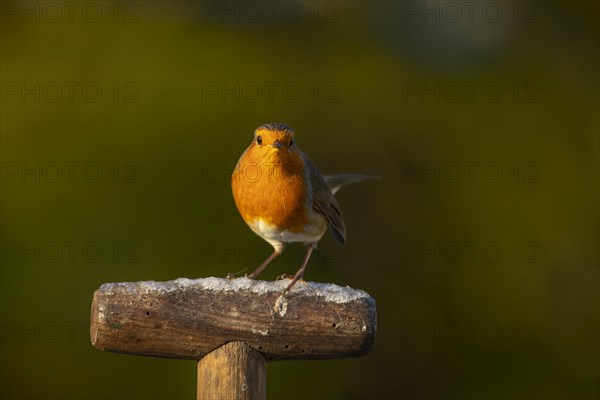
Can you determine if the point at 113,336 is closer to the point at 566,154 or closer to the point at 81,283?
the point at 81,283

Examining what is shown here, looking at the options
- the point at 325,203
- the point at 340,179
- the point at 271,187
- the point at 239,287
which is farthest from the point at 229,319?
the point at 340,179

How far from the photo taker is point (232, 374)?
3.45 metres

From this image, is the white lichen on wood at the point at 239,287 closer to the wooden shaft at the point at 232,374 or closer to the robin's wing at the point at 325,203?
the wooden shaft at the point at 232,374

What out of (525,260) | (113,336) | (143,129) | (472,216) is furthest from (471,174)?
(113,336)

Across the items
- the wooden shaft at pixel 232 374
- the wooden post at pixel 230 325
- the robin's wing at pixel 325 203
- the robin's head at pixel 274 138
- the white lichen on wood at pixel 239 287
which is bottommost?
the wooden shaft at pixel 232 374

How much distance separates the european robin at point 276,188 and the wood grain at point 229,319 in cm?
61

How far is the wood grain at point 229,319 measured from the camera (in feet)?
11.2

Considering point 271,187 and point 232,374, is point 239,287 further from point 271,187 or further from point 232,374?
point 271,187

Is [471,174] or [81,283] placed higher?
[471,174]

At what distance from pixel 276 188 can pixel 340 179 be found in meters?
1.23

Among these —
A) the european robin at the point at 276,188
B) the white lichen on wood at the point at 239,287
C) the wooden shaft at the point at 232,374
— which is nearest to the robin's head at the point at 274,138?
the european robin at the point at 276,188

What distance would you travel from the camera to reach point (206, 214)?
5355mm

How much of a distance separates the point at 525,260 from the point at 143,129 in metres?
2.46

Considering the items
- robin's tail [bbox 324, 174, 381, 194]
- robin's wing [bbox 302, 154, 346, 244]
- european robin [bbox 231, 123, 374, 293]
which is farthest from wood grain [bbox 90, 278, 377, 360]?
robin's tail [bbox 324, 174, 381, 194]
